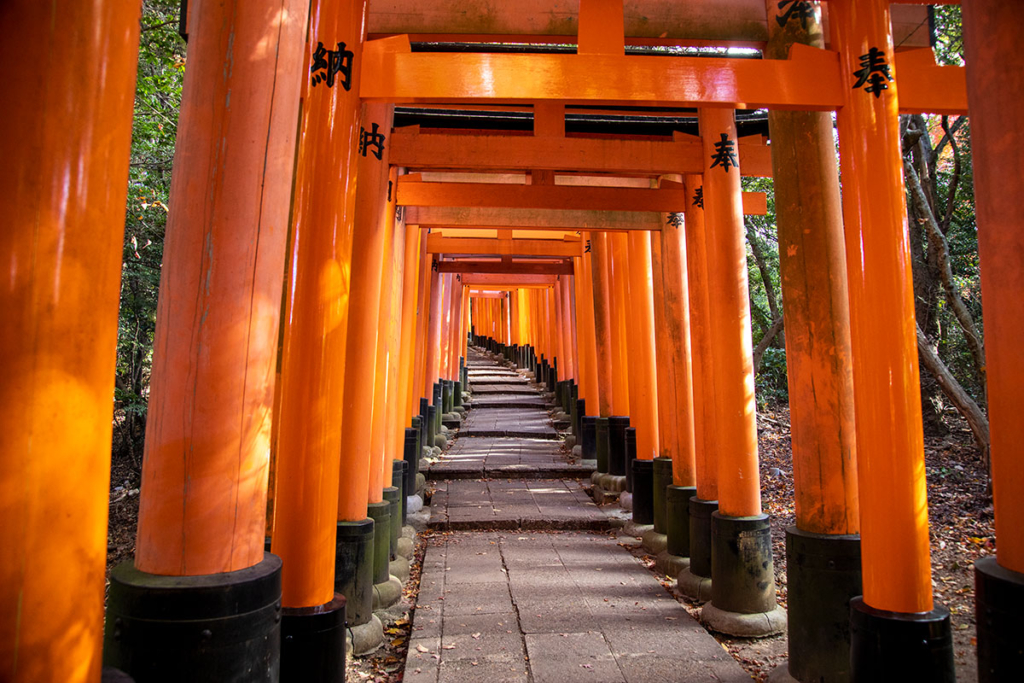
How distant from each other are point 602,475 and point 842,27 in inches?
271

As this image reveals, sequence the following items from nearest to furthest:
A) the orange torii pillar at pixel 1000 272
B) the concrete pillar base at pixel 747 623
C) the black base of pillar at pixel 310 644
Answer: the orange torii pillar at pixel 1000 272 → the black base of pillar at pixel 310 644 → the concrete pillar base at pixel 747 623

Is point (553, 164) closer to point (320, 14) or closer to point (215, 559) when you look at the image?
point (320, 14)

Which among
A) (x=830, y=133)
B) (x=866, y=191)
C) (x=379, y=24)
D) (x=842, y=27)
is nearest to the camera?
(x=866, y=191)

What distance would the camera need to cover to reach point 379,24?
458 centimetres

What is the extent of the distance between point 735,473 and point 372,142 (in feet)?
10.6

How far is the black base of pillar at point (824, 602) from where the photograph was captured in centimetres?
342

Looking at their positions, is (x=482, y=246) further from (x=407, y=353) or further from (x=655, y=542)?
(x=655, y=542)

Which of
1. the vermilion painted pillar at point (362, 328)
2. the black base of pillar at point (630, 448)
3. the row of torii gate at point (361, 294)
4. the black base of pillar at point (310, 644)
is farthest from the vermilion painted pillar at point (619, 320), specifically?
the black base of pillar at point (310, 644)

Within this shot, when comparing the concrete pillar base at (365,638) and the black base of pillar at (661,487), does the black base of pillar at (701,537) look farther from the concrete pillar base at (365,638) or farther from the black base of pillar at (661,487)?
the concrete pillar base at (365,638)

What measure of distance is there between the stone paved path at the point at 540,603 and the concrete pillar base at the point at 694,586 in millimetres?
231

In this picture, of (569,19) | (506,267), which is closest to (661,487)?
(569,19)

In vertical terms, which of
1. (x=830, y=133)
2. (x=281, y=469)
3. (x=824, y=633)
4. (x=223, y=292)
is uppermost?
(x=830, y=133)

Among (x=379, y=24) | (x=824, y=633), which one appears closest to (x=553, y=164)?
(x=379, y=24)

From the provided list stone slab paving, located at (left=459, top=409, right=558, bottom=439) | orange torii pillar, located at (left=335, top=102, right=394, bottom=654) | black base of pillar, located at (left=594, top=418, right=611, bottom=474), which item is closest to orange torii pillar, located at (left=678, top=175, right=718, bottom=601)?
orange torii pillar, located at (left=335, top=102, right=394, bottom=654)
